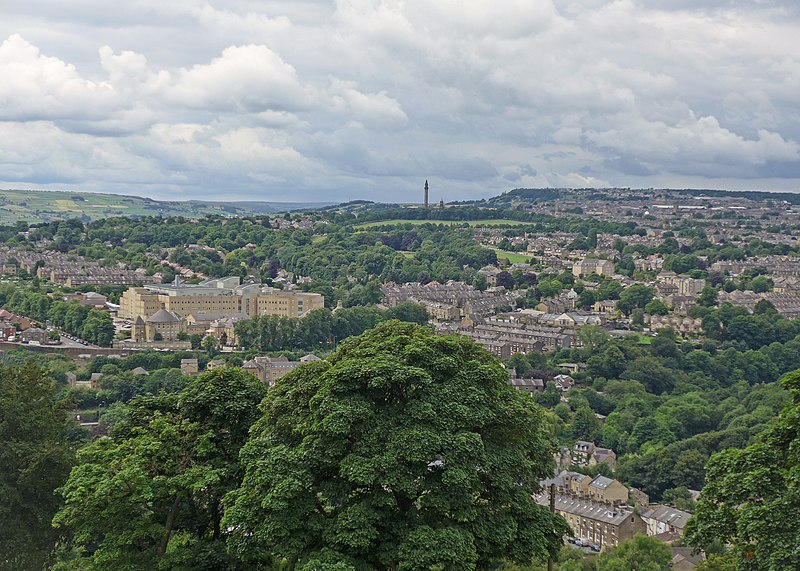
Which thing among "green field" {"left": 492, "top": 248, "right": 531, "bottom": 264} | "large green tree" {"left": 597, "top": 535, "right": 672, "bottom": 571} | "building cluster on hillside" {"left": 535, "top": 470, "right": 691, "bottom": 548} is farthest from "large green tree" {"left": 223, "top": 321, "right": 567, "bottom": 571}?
"green field" {"left": 492, "top": 248, "right": 531, "bottom": 264}

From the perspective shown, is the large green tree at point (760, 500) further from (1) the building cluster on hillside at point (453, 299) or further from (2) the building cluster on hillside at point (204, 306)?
(1) the building cluster on hillside at point (453, 299)

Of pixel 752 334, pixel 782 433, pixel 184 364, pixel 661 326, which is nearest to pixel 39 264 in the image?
pixel 184 364

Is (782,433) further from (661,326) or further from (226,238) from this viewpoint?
(226,238)

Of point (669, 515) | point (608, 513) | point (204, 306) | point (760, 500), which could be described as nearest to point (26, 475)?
point (760, 500)

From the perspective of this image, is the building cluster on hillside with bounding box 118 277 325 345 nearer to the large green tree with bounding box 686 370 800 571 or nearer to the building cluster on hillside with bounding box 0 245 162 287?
the building cluster on hillside with bounding box 0 245 162 287

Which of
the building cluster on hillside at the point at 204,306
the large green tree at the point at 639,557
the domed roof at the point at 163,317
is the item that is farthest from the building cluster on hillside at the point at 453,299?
the large green tree at the point at 639,557

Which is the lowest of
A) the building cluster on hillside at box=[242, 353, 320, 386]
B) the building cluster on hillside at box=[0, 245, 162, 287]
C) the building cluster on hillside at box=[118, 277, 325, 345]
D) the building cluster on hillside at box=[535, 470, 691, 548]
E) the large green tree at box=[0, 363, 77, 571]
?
the building cluster on hillside at box=[535, 470, 691, 548]

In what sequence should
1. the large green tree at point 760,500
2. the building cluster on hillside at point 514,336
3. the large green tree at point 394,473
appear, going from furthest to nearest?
1. the building cluster on hillside at point 514,336
2. the large green tree at point 394,473
3. the large green tree at point 760,500
